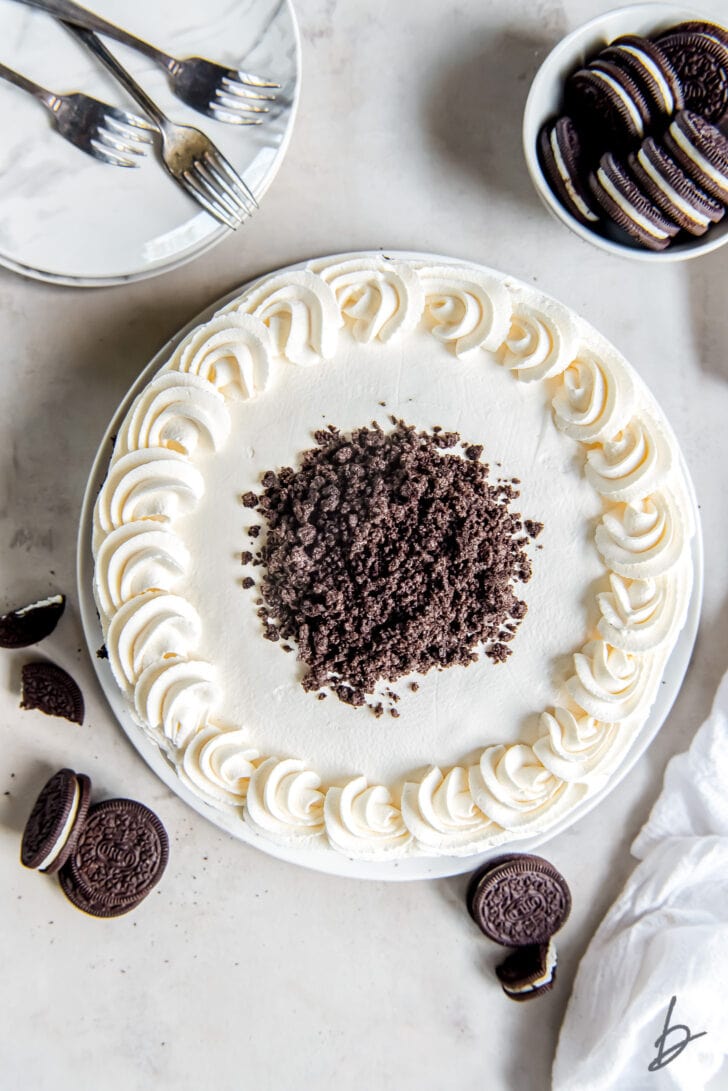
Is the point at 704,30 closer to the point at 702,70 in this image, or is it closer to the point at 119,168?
the point at 702,70

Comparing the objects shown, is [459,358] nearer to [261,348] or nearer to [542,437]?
[542,437]

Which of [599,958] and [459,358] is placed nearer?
Answer: [459,358]

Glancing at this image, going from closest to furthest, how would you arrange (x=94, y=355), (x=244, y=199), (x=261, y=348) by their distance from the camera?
(x=261, y=348)
(x=244, y=199)
(x=94, y=355)

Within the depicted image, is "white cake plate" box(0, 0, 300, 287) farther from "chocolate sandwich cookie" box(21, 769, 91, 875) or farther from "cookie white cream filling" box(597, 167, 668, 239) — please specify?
"chocolate sandwich cookie" box(21, 769, 91, 875)

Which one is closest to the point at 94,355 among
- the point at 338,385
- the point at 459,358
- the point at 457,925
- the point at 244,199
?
the point at 244,199

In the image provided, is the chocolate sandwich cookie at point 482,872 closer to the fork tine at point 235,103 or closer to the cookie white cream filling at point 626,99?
the cookie white cream filling at point 626,99

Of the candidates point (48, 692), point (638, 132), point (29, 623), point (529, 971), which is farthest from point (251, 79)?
point (529, 971)

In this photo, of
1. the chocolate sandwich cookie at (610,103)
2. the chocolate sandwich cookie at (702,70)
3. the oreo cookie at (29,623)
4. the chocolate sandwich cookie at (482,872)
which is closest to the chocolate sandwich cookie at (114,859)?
the oreo cookie at (29,623)

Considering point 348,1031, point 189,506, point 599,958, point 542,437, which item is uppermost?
point 542,437
